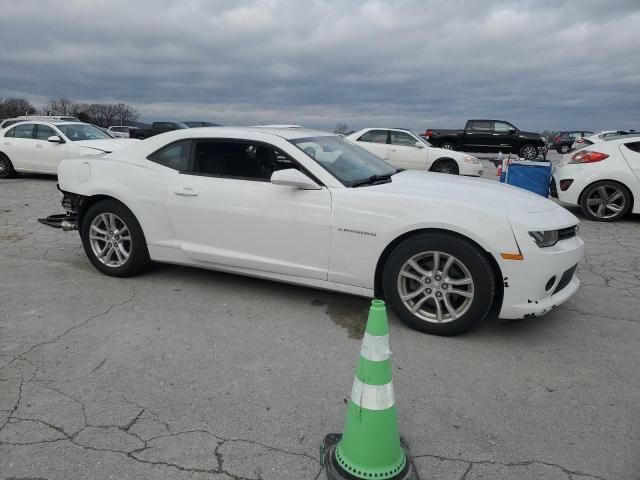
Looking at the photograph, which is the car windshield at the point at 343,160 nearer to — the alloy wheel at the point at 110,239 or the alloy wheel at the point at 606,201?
the alloy wheel at the point at 110,239

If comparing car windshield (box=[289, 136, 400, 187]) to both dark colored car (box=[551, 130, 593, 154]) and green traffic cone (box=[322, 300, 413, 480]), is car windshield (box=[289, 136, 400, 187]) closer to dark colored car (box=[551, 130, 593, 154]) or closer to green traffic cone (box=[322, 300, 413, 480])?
green traffic cone (box=[322, 300, 413, 480])

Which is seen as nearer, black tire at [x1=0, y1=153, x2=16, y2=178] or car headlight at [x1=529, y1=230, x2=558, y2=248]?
car headlight at [x1=529, y1=230, x2=558, y2=248]

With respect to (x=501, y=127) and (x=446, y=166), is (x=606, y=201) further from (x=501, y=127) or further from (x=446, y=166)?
(x=501, y=127)

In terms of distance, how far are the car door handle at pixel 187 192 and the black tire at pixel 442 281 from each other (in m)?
1.72

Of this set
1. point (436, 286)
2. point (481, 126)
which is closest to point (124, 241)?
point (436, 286)

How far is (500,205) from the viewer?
11.3 feet

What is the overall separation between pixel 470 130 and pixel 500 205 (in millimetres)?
21692

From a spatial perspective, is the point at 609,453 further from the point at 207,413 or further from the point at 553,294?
the point at 207,413

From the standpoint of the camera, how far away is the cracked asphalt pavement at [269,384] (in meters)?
2.27

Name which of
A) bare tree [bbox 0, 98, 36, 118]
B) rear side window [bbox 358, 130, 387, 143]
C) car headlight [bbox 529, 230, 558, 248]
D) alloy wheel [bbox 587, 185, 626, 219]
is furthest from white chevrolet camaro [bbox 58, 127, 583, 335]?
bare tree [bbox 0, 98, 36, 118]

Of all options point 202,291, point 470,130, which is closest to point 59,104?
point 470,130

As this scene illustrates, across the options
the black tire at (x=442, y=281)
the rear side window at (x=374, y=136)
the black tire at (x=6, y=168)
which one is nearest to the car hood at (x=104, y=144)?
the black tire at (x=6, y=168)

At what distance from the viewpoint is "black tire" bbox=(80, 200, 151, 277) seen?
4.49 meters

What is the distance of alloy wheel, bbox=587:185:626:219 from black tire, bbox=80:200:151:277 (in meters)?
7.12
